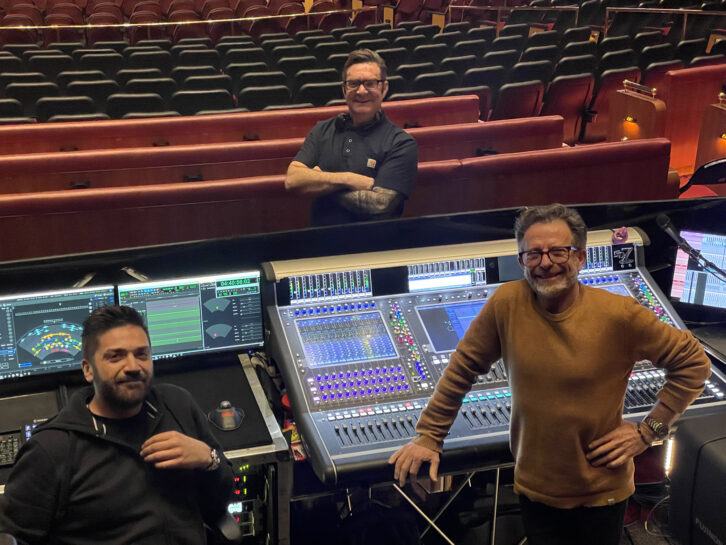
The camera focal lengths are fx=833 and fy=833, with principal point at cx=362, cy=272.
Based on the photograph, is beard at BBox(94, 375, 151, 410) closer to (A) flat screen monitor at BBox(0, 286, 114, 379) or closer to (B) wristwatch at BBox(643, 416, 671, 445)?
(A) flat screen monitor at BBox(0, 286, 114, 379)

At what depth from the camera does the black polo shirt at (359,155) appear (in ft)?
10.0

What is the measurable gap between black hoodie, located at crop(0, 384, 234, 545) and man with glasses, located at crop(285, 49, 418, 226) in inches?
44.4

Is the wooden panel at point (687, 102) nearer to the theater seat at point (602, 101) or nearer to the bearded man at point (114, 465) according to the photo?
the theater seat at point (602, 101)

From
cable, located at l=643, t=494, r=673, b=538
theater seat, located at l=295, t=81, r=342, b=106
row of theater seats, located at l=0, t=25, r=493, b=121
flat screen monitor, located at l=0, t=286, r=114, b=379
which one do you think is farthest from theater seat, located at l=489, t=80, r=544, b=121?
flat screen monitor, located at l=0, t=286, r=114, b=379

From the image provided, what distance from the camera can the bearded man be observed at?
196 cm

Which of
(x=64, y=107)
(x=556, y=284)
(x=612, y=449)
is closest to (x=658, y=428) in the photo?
(x=612, y=449)

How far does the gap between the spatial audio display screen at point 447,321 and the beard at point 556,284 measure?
74 centimetres

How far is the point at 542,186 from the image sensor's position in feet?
11.7

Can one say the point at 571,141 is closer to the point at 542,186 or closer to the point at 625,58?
the point at 625,58

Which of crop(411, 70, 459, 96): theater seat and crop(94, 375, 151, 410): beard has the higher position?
crop(411, 70, 459, 96): theater seat

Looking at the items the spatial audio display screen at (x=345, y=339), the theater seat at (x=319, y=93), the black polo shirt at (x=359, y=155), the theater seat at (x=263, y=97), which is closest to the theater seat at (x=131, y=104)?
the theater seat at (x=263, y=97)

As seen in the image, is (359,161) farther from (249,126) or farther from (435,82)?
(435,82)

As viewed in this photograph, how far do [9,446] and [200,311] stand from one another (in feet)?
2.31

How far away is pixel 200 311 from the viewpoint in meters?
2.76
